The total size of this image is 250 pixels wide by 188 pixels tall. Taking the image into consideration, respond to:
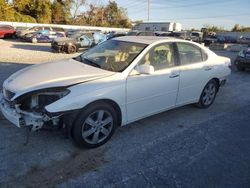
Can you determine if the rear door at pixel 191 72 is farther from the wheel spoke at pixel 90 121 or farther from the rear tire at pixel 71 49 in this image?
the rear tire at pixel 71 49

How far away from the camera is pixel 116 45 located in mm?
4660

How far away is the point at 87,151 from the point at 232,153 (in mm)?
2143

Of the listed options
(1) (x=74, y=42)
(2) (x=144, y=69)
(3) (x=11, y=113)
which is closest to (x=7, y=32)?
(1) (x=74, y=42)

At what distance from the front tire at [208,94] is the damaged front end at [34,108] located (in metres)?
3.24

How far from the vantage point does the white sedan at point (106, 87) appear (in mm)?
3277

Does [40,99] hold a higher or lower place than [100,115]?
higher

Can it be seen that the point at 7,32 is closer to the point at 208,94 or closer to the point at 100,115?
the point at 208,94

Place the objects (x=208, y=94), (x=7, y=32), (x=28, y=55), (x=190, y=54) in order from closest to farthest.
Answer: (x=190, y=54) < (x=208, y=94) < (x=28, y=55) < (x=7, y=32)

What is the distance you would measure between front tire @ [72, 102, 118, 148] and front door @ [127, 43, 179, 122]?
1.20 ft

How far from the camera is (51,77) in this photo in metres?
3.61

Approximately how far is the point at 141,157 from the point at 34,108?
1592mm

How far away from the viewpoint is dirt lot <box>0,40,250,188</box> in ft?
9.81

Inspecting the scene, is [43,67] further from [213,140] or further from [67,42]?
[67,42]

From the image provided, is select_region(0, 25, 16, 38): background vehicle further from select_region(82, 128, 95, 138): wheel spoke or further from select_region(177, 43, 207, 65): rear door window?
select_region(82, 128, 95, 138): wheel spoke
